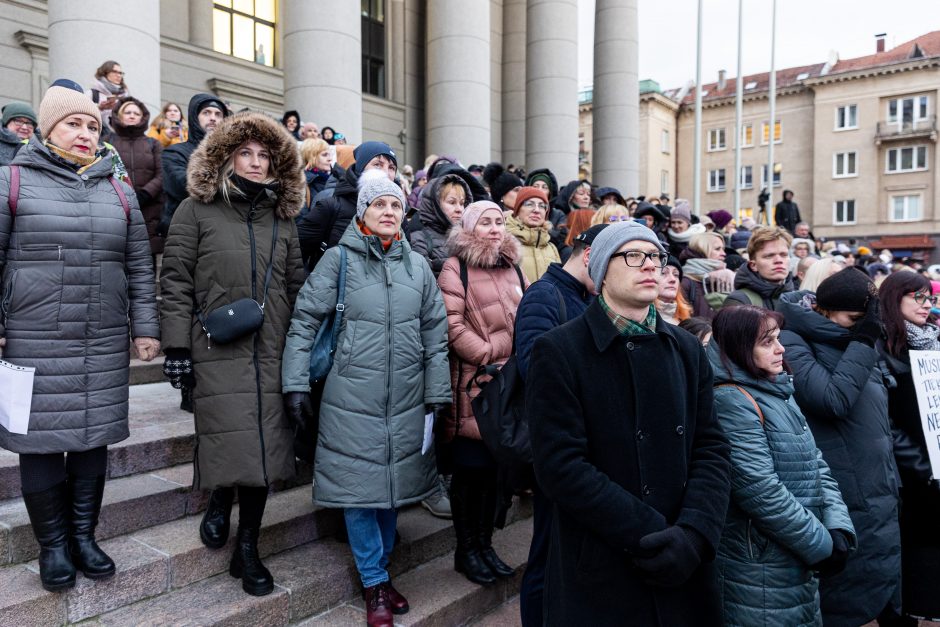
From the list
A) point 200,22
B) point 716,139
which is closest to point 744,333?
point 200,22

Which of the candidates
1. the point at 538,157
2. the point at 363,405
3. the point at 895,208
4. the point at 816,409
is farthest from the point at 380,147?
the point at 895,208

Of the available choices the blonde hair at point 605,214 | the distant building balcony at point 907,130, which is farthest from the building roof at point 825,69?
the blonde hair at point 605,214

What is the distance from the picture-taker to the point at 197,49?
14.4 metres

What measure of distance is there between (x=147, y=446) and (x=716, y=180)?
55.2 m

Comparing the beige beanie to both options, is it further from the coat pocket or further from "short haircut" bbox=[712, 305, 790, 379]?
"short haircut" bbox=[712, 305, 790, 379]

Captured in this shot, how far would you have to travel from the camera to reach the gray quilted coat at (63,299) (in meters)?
3.08

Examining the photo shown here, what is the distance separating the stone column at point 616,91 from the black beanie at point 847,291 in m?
15.9

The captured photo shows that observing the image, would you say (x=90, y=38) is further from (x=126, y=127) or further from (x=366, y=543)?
(x=366, y=543)

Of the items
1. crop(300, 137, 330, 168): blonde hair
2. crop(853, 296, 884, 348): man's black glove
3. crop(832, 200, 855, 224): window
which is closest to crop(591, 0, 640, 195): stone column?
crop(300, 137, 330, 168): blonde hair

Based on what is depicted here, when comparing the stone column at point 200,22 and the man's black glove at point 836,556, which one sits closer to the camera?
the man's black glove at point 836,556

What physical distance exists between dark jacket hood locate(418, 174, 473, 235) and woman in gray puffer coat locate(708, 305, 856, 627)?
227 centimetres

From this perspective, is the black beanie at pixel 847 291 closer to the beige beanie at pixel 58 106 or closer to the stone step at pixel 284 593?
the stone step at pixel 284 593

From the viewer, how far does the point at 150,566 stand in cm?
336

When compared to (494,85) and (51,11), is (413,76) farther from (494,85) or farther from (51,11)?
(51,11)
